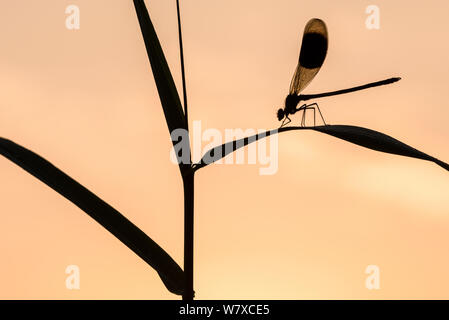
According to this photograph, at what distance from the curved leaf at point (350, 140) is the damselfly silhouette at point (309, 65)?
166 centimetres

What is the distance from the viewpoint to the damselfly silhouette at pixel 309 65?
12.3 feet

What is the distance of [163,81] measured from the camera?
131 centimetres

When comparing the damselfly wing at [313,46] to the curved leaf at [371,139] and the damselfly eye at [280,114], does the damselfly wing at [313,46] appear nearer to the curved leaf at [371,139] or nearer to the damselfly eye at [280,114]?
the damselfly eye at [280,114]

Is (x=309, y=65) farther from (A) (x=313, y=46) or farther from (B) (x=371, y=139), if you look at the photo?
(B) (x=371, y=139)

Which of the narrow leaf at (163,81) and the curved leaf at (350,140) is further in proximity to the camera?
the narrow leaf at (163,81)

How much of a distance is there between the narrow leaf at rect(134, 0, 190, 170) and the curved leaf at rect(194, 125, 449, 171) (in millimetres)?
80

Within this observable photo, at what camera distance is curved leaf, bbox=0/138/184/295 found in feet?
3.95

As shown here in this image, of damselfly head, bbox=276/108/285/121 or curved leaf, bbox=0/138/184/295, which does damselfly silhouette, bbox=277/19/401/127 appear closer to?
damselfly head, bbox=276/108/285/121

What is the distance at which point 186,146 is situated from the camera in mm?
1252

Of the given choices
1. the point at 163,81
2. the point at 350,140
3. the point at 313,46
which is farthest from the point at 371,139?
the point at 313,46

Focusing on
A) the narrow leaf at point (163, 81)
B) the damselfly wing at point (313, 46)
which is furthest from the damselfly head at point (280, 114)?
the narrow leaf at point (163, 81)
